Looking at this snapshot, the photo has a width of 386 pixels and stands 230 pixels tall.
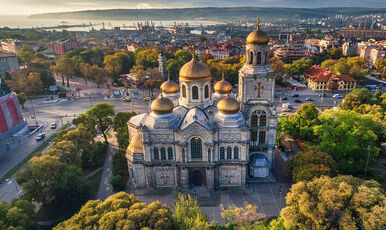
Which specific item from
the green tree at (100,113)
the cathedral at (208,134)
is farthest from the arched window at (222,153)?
the green tree at (100,113)

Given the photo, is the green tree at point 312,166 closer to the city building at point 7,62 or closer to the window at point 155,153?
the window at point 155,153

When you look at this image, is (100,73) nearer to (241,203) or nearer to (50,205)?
(50,205)

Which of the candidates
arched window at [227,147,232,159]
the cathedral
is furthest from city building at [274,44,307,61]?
arched window at [227,147,232,159]

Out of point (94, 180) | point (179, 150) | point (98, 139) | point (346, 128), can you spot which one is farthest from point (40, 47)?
point (346, 128)

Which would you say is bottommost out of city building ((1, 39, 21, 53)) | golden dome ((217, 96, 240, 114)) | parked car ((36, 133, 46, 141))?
A: parked car ((36, 133, 46, 141))

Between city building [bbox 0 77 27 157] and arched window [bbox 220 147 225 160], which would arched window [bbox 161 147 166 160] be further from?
city building [bbox 0 77 27 157]

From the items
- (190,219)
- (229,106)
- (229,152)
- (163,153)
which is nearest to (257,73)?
(229,106)
